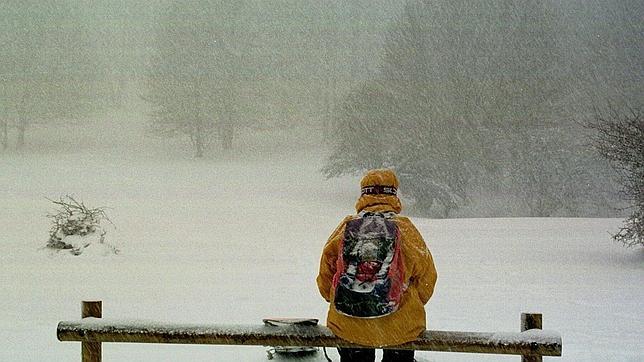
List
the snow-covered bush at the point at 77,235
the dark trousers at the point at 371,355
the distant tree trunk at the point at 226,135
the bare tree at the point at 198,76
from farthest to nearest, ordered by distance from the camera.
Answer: the distant tree trunk at the point at 226,135, the bare tree at the point at 198,76, the snow-covered bush at the point at 77,235, the dark trousers at the point at 371,355

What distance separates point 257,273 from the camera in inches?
444

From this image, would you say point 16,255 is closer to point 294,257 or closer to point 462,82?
point 294,257

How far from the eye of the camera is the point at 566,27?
124 ft

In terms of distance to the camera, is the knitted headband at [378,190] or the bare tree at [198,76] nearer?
the knitted headband at [378,190]

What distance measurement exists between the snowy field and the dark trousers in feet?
5.59

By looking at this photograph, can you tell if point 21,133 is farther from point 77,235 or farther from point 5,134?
point 77,235

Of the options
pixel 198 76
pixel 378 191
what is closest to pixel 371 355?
pixel 378 191

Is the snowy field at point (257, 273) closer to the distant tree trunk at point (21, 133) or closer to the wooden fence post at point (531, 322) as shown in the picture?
the wooden fence post at point (531, 322)

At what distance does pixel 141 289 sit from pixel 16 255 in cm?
401

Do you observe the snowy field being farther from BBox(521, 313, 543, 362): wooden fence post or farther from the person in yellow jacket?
the person in yellow jacket

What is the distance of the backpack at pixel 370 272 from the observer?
3.41m

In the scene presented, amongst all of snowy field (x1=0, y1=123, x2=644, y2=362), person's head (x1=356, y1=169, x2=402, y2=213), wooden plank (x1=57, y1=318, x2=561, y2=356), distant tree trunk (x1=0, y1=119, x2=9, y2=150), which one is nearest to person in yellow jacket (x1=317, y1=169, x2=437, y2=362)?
person's head (x1=356, y1=169, x2=402, y2=213)

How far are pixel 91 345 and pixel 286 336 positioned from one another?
3.99ft

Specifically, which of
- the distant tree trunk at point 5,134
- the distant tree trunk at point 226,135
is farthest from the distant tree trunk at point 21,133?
the distant tree trunk at point 226,135
